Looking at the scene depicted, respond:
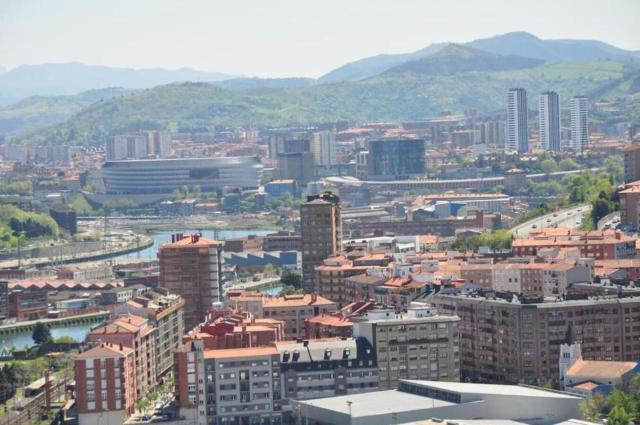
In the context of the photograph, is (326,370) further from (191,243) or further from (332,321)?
(191,243)

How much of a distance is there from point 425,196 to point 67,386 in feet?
109

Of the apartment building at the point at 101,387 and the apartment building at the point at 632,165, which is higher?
the apartment building at the point at 632,165

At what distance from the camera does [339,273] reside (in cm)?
2597

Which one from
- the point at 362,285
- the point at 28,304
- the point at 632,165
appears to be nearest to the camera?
the point at 362,285

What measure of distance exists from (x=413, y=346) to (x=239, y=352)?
1763mm

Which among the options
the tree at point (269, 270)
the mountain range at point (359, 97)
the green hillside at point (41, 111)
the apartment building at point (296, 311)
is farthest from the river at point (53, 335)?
the green hillside at point (41, 111)

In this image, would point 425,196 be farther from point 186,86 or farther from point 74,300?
point 186,86

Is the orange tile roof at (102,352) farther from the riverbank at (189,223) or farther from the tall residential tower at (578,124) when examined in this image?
the tall residential tower at (578,124)

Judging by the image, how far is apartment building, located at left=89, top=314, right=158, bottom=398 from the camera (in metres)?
20.9

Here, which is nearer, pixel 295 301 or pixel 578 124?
pixel 295 301

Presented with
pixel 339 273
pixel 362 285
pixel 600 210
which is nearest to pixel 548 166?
pixel 600 210

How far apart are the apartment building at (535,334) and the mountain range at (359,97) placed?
65.2 m

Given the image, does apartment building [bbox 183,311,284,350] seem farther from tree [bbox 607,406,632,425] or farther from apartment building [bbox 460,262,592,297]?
tree [bbox 607,406,632,425]

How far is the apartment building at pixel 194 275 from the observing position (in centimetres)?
2600
